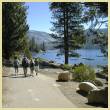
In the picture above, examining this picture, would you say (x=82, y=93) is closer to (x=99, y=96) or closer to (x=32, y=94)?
(x=32, y=94)

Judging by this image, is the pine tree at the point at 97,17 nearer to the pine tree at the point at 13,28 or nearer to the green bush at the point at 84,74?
the green bush at the point at 84,74

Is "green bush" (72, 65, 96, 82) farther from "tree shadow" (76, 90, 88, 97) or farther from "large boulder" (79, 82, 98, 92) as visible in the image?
"tree shadow" (76, 90, 88, 97)

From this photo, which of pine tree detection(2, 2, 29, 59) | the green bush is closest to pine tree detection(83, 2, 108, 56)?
the green bush

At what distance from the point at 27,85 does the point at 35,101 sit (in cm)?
494

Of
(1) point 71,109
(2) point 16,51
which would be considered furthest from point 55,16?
(1) point 71,109

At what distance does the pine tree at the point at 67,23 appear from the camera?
4197 centimetres

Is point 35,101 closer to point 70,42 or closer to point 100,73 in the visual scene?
point 100,73

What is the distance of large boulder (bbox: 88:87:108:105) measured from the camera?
15180 millimetres

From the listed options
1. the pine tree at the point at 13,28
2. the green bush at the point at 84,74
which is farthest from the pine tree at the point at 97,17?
the pine tree at the point at 13,28

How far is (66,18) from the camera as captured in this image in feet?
141

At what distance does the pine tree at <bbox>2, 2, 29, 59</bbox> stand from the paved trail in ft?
54.8

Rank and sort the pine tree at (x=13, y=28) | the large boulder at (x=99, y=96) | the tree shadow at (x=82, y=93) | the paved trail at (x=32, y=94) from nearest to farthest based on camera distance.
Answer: the paved trail at (x=32, y=94) → the large boulder at (x=99, y=96) → the tree shadow at (x=82, y=93) → the pine tree at (x=13, y=28)

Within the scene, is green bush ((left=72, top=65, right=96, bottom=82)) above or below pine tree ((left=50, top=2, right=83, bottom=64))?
below

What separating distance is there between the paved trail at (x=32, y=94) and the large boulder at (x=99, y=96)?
99 cm
